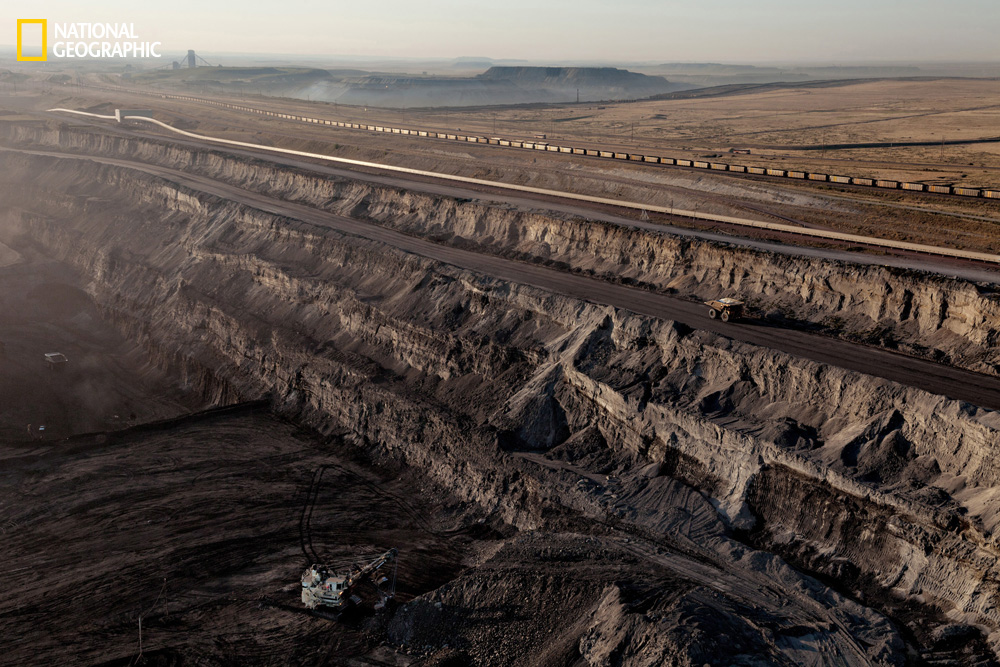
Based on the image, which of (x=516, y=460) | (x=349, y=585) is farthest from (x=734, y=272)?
(x=349, y=585)

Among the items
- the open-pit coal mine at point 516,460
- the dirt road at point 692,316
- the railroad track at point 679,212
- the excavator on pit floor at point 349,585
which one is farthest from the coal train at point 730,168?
the excavator on pit floor at point 349,585

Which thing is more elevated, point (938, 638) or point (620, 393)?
point (620, 393)

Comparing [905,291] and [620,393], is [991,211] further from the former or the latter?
[620,393]

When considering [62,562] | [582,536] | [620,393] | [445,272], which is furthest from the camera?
[445,272]

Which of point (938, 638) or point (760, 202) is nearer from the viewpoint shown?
point (938, 638)

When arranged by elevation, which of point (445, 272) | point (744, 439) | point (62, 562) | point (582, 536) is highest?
point (445, 272)

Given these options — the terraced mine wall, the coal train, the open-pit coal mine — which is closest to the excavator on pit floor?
the open-pit coal mine

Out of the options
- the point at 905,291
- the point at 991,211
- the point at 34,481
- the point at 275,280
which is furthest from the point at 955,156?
the point at 34,481

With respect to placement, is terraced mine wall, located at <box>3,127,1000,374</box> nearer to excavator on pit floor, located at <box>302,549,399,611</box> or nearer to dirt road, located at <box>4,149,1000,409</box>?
dirt road, located at <box>4,149,1000,409</box>
